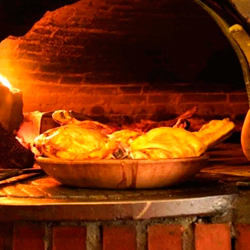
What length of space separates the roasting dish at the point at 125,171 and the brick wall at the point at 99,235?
0.10 metres

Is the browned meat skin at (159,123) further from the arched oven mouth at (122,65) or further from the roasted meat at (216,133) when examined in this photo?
the roasted meat at (216,133)

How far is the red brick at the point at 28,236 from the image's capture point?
0.98 meters

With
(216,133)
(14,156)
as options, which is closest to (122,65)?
(14,156)

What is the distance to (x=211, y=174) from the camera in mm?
1399

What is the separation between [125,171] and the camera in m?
1.01

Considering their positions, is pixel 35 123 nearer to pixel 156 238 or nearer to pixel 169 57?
pixel 169 57

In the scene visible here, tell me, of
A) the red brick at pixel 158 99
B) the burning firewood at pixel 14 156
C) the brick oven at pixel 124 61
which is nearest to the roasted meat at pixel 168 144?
the brick oven at pixel 124 61

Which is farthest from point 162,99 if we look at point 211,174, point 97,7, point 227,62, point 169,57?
point 211,174

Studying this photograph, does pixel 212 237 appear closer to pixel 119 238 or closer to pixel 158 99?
pixel 119 238

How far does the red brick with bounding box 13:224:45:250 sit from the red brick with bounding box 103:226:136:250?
13 cm

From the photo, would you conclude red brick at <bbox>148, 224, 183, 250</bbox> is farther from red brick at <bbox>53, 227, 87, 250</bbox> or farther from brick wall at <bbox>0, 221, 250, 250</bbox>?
red brick at <bbox>53, 227, 87, 250</bbox>

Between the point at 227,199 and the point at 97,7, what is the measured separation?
5.86 ft

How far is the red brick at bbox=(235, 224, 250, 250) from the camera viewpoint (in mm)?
1035

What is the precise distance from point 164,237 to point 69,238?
19 cm
